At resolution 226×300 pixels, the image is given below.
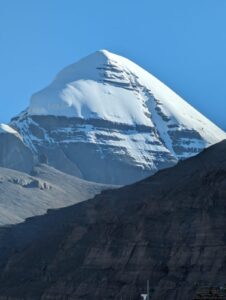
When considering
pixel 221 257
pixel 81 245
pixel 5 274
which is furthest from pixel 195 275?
pixel 5 274

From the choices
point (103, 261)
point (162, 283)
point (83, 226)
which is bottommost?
point (162, 283)

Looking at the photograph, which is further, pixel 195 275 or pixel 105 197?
pixel 105 197

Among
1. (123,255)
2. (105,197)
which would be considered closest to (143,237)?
(123,255)

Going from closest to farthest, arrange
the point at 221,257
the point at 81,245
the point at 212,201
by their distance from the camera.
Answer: the point at 221,257, the point at 212,201, the point at 81,245

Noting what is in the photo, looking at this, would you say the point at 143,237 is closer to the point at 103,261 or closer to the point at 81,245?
the point at 103,261

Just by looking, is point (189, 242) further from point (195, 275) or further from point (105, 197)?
point (105, 197)

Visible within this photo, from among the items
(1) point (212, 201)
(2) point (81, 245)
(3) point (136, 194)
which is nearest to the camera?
(1) point (212, 201)

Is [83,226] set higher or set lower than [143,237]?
higher
